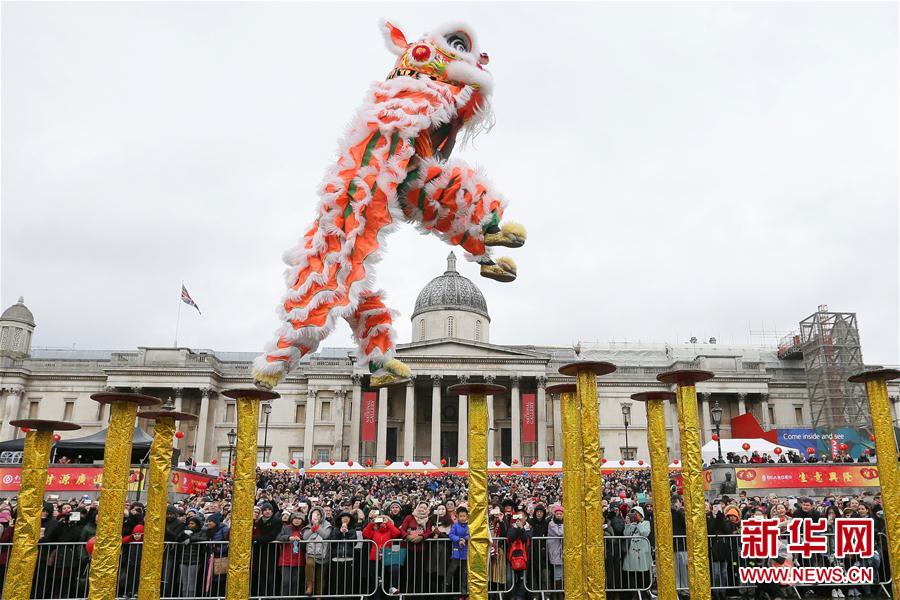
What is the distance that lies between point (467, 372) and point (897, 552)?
43.0m

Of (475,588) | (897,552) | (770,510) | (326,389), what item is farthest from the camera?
(326,389)

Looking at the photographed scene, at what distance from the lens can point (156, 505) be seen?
5.37 m

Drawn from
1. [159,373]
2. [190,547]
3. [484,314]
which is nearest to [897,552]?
[190,547]

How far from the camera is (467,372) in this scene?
4844 cm

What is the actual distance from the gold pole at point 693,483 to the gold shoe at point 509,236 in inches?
64.0

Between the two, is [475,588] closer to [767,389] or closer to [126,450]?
[126,450]

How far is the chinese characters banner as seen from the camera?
21672mm

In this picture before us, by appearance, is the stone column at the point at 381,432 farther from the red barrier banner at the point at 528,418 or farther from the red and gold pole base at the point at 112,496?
the red and gold pole base at the point at 112,496

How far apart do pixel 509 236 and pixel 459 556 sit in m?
5.60

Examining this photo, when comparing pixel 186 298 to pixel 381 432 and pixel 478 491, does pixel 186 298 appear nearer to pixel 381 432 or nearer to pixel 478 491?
pixel 381 432

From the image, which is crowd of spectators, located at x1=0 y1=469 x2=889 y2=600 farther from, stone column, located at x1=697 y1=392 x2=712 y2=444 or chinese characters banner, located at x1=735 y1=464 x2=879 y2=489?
stone column, located at x1=697 y1=392 x2=712 y2=444

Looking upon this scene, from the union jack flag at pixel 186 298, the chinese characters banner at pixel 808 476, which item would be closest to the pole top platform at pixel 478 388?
the chinese characters banner at pixel 808 476

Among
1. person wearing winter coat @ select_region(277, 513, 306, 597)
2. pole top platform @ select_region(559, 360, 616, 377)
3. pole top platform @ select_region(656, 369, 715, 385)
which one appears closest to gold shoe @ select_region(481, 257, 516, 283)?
pole top platform @ select_region(559, 360, 616, 377)

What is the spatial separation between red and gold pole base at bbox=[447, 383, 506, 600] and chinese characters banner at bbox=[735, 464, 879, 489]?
64.0ft
